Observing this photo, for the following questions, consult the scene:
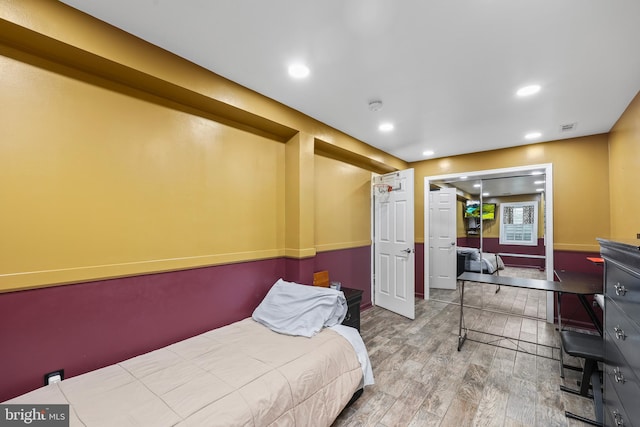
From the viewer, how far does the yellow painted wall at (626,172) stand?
2402mm

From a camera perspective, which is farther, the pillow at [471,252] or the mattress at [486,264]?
the pillow at [471,252]

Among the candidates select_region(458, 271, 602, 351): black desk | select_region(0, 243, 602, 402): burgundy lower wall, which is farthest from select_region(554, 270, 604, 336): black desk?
select_region(0, 243, 602, 402): burgundy lower wall

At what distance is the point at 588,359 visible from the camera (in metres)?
1.94

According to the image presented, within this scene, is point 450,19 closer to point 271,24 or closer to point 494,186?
point 271,24

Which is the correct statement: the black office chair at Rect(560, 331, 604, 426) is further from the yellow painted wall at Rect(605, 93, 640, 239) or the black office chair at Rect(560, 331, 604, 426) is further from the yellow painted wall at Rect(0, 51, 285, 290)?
the yellow painted wall at Rect(0, 51, 285, 290)

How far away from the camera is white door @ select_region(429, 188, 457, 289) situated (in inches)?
196

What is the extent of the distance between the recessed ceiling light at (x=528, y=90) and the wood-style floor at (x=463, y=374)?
2576 millimetres

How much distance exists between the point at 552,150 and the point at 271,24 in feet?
13.6

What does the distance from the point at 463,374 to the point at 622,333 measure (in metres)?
1.47

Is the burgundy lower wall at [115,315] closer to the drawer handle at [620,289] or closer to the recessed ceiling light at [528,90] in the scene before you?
the drawer handle at [620,289]

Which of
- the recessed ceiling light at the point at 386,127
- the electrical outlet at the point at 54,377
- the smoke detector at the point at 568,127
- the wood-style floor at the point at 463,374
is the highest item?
the recessed ceiling light at the point at 386,127

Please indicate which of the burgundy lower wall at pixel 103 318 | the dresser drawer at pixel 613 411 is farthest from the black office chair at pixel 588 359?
the burgundy lower wall at pixel 103 318

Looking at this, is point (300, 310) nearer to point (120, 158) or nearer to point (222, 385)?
point (222, 385)

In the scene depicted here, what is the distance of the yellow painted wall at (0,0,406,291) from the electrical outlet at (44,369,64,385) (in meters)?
0.54
